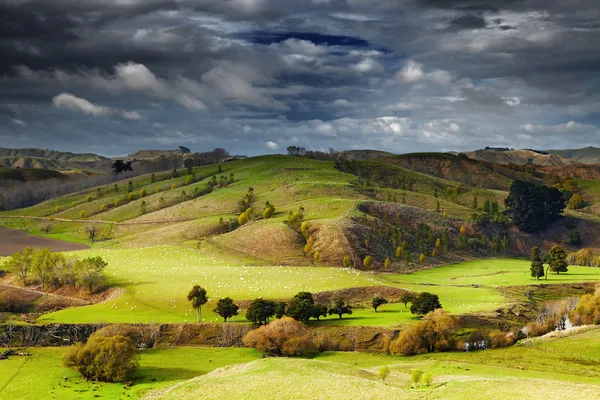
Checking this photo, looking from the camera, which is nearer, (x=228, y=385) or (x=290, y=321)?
(x=228, y=385)

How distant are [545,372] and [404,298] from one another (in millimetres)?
35359

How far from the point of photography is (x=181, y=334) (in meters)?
86.4

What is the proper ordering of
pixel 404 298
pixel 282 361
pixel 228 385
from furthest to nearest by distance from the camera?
pixel 404 298, pixel 282 361, pixel 228 385

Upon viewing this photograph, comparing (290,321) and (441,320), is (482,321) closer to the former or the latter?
(441,320)

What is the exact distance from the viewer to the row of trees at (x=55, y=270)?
4318 inches

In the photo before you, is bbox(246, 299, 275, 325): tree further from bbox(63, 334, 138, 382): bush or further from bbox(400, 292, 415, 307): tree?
bbox(400, 292, 415, 307): tree

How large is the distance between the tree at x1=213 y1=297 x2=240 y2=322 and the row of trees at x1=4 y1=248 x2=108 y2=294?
30.2 m

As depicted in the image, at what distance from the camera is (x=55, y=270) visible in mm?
113500

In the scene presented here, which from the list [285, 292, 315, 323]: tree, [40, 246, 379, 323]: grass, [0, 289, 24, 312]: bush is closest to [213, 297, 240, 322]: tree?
[40, 246, 379, 323]: grass

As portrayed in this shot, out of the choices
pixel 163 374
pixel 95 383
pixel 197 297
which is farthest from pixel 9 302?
pixel 163 374

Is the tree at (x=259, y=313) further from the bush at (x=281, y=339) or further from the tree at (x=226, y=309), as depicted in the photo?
the bush at (x=281, y=339)

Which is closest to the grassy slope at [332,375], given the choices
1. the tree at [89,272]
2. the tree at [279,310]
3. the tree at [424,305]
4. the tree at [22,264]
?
the tree at [279,310]

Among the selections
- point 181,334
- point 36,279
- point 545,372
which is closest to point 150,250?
point 36,279

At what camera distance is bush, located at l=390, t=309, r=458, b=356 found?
79812 mm
